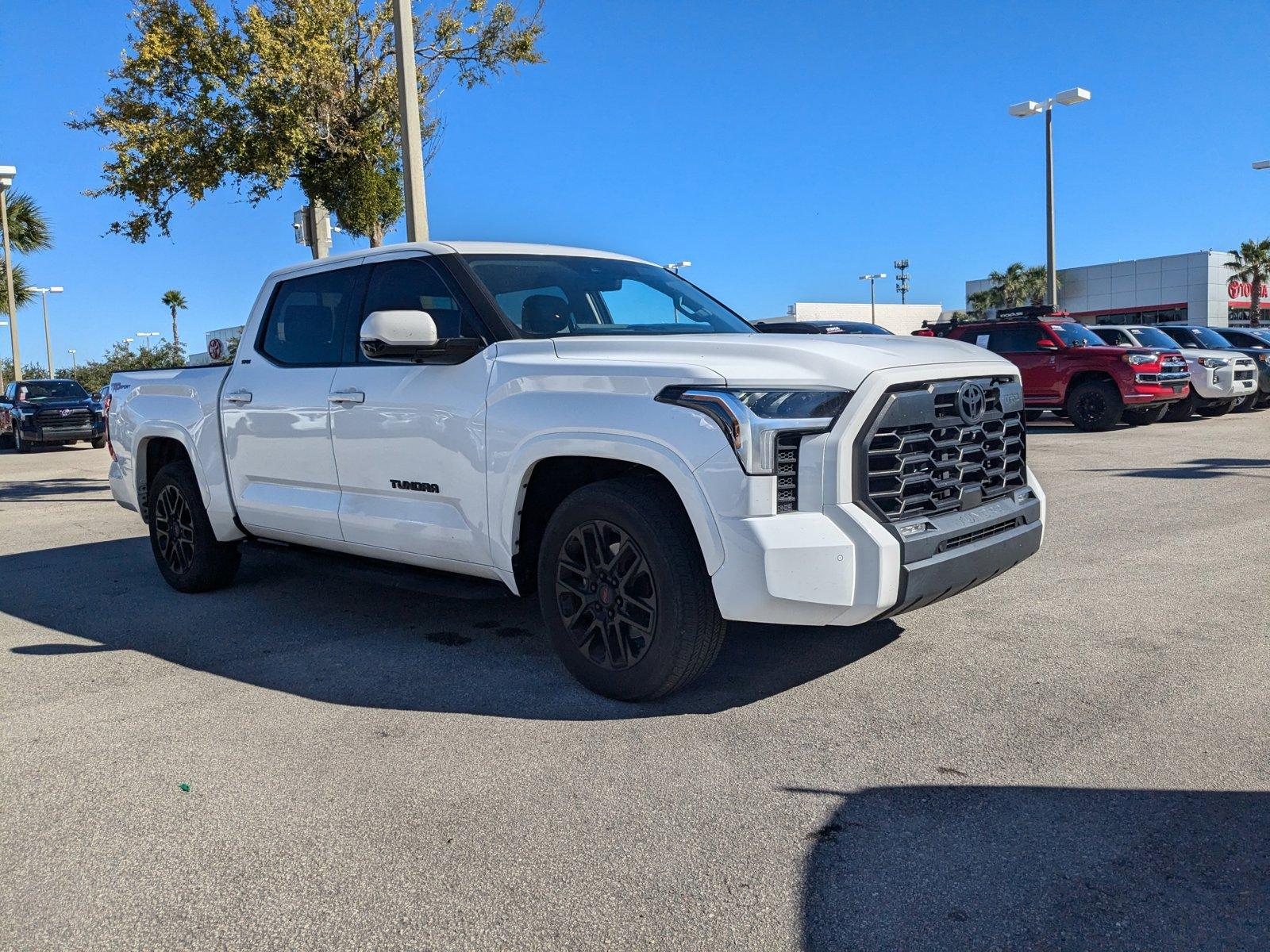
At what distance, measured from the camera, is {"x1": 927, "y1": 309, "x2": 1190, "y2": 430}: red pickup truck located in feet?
50.0

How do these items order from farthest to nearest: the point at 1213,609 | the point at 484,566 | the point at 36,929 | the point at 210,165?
the point at 210,165
the point at 1213,609
the point at 484,566
the point at 36,929

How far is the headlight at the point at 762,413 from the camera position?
347cm

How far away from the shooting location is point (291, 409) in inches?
209

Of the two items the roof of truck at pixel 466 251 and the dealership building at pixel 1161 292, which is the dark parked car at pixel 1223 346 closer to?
the roof of truck at pixel 466 251

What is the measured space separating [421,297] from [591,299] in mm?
796

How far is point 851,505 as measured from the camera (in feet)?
11.6

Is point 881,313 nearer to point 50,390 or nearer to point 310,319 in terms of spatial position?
point 50,390

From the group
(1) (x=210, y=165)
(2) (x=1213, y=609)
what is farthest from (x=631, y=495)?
(1) (x=210, y=165)

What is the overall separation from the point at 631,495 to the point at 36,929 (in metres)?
2.18

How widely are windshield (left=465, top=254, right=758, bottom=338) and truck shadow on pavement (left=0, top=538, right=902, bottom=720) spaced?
1285mm

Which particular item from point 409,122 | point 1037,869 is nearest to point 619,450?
point 1037,869

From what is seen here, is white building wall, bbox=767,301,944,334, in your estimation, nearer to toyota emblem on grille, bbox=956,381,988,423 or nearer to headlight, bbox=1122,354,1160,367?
headlight, bbox=1122,354,1160,367

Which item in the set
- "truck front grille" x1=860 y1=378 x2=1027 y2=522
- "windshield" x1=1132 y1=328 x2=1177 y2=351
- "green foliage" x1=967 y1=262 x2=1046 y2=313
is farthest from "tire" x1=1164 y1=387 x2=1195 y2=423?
"green foliage" x1=967 y1=262 x2=1046 y2=313

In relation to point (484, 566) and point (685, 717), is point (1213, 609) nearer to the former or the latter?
point (685, 717)
